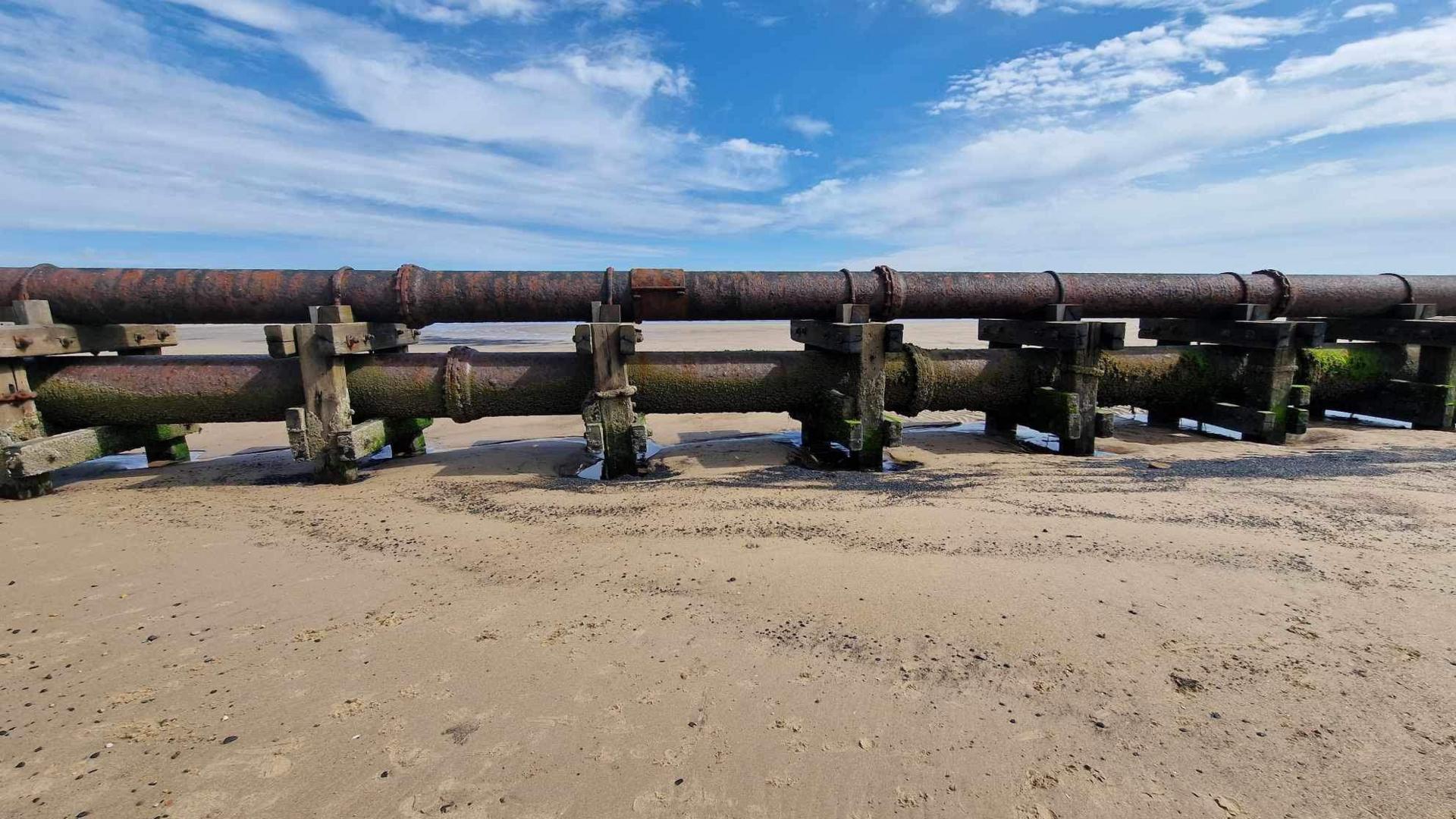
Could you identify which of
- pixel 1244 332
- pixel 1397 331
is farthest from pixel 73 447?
pixel 1397 331

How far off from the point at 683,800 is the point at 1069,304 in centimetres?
711

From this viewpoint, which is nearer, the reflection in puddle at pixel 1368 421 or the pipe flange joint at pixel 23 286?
the pipe flange joint at pixel 23 286

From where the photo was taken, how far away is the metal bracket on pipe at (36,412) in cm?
563

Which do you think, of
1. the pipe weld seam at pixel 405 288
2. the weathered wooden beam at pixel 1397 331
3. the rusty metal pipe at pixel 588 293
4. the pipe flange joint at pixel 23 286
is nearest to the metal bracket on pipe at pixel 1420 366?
the weathered wooden beam at pixel 1397 331

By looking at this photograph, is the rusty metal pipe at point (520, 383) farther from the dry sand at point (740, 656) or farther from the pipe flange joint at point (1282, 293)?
the pipe flange joint at point (1282, 293)

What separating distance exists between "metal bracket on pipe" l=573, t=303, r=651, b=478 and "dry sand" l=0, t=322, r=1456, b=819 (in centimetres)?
102

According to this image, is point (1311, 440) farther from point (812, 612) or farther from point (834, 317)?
point (812, 612)

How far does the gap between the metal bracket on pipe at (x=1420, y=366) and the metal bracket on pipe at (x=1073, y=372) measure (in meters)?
4.00

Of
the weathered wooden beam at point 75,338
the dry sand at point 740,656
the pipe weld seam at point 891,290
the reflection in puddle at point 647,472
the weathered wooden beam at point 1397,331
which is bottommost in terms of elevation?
the reflection in puddle at point 647,472

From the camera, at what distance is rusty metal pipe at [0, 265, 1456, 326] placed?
20.1ft

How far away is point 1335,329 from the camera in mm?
9117

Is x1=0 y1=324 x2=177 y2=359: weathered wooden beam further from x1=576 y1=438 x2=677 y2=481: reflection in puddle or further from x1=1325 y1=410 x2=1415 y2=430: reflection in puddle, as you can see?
x1=1325 y1=410 x2=1415 y2=430: reflection in puddle

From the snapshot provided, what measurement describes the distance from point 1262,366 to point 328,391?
11155 millimetres

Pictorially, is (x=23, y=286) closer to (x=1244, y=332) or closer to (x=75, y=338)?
(x=75, y=338)
